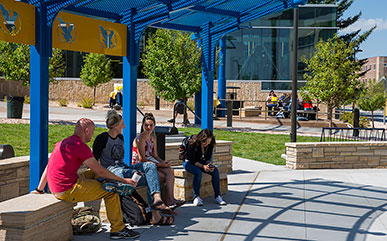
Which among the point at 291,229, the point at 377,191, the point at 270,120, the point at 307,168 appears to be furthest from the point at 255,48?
the point at 291,229

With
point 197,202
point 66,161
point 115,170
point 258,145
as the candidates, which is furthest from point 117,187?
point 258,145

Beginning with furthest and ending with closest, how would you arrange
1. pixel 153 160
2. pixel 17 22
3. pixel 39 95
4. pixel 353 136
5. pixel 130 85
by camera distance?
pixel 353 136 → pixel 130 85 → pixel 153 160 → pixel 39 95 → pixel 17 22

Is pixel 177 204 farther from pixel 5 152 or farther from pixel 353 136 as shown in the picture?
pixel 353 136

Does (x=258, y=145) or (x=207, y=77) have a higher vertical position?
(x=207, y=77)

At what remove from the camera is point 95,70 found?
33.2 m

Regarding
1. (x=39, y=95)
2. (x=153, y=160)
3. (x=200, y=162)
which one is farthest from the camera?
(x=200, y=162)

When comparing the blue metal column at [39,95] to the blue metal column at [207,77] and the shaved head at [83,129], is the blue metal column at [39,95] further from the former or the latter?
the blue metal column at [207,77]

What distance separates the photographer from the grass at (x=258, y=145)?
14100mm

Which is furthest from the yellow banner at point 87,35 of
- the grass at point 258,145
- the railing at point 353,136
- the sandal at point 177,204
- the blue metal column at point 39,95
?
the railing at point 353,136

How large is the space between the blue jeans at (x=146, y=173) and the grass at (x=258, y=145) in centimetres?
693

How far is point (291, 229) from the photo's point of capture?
6.34 meters

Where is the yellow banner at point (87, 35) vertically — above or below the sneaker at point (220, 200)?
above

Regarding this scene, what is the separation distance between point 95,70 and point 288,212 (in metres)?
27.4

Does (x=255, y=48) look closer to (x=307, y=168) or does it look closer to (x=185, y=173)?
(x=307, y=168)
